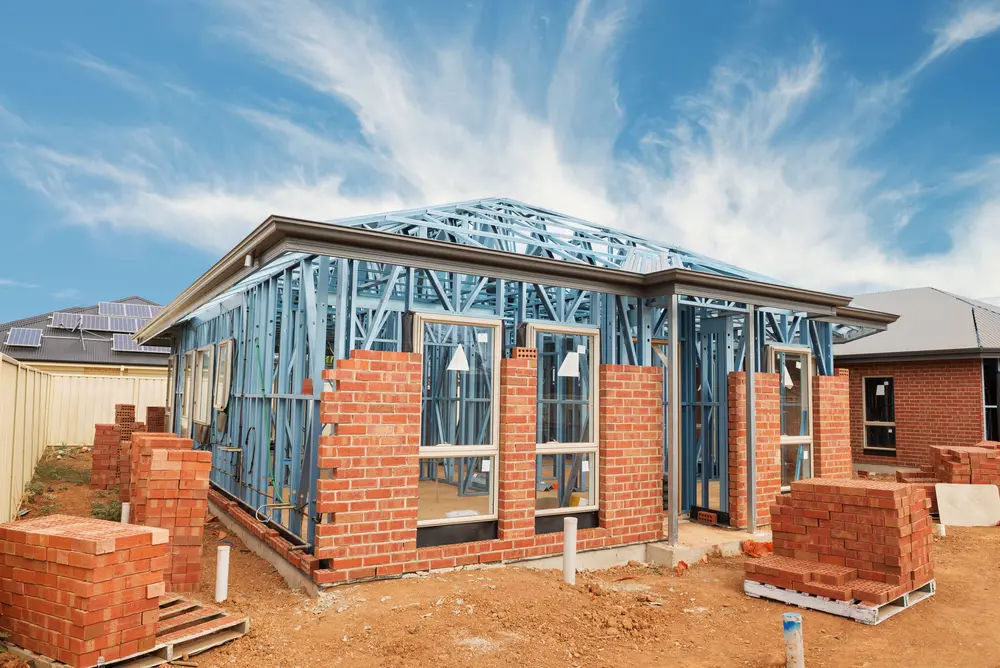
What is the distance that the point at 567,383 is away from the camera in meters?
8.34

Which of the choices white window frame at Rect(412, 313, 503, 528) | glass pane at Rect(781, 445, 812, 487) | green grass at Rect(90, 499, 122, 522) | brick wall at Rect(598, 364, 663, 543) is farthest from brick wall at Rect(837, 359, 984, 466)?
green grass at Rect(90, 499, 122, 522)

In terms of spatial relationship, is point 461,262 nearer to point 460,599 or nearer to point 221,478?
point 460,599

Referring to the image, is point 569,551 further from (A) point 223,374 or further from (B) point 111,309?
(B) point 111,309

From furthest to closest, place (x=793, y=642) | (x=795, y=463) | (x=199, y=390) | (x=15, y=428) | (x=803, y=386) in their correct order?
(x=199, y=390) → (x=803, y=386) → (x=795, y=463) → (x=15, y=428) → (x=793, y=642)

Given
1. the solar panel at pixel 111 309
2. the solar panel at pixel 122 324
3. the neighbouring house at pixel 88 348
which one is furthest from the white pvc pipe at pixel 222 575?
the solar panel at pixel 111 309

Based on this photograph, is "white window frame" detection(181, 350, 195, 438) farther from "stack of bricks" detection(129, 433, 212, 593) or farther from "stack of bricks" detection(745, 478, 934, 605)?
"stack of bricks" detection(745, 478, 934, 605)

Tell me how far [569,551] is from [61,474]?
525 inches

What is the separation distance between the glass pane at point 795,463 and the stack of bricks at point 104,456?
12.8m

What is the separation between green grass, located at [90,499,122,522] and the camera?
10.9 m

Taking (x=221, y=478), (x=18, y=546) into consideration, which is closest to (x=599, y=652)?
(x=18, y=546)

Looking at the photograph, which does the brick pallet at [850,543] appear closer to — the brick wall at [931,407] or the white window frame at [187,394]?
the brick wall at [931,407]

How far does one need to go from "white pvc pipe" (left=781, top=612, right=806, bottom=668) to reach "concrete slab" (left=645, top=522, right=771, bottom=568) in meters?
3.09

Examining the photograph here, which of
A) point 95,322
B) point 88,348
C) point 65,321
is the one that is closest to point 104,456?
point 88,348

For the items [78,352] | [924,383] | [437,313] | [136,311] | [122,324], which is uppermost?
[136,311]
